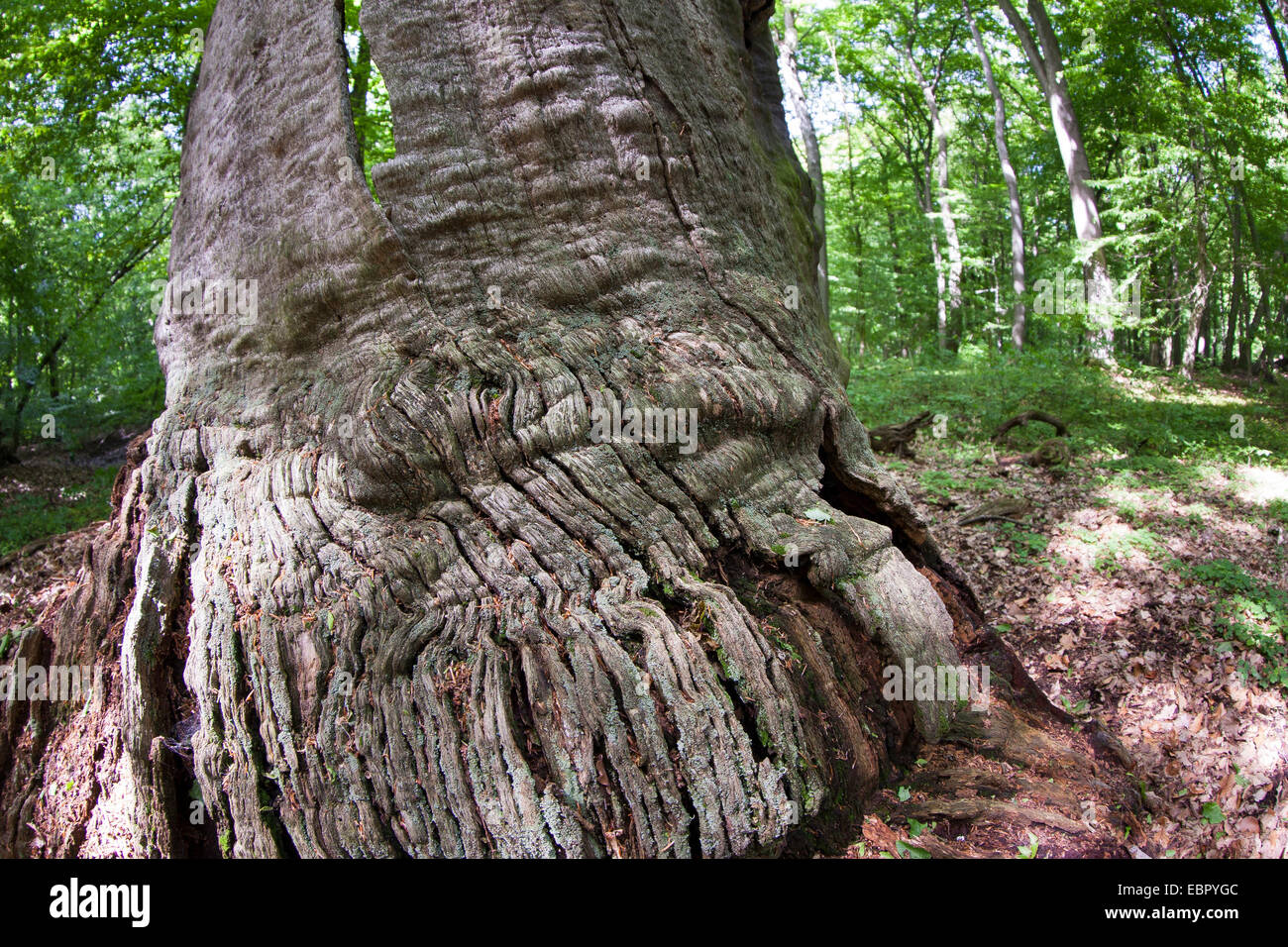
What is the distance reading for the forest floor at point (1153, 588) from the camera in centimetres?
360

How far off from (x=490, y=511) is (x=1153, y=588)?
5.13 metres

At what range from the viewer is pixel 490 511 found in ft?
9.27

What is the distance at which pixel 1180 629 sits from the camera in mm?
4879

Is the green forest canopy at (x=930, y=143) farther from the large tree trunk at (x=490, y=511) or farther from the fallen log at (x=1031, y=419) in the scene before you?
the fallen log at (x=1031, y=419)

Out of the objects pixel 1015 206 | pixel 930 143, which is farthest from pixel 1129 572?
pixel 930 143

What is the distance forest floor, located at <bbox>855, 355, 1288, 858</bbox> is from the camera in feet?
11.8

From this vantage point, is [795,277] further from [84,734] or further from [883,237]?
[883,237]

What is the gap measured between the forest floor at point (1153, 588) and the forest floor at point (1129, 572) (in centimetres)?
1

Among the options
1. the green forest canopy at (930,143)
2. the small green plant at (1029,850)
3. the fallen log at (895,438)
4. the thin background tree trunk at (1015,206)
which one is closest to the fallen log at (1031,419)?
the fallen log at (895,438)

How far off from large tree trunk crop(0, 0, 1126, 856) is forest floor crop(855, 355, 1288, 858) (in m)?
0.79

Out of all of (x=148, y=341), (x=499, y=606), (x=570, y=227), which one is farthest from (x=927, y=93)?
(x=499, y=606)

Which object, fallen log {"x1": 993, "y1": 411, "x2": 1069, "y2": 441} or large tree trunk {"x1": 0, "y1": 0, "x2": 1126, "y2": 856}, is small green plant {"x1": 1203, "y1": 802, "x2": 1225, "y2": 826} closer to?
large tree trunk {"x1": 0, "y1": 0, "x2": 1126, "y2": 856}

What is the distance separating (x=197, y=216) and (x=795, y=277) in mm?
3446

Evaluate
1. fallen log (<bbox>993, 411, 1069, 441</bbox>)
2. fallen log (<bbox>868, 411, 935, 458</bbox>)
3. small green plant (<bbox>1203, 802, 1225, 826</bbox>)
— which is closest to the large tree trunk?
small green plant (<bbox>1203, 802, 1225, 826</bbox>)
